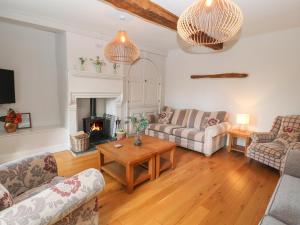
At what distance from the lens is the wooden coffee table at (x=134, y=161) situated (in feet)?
6.98

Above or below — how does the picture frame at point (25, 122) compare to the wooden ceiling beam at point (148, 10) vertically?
below

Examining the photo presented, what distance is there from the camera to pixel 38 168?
5.16 feet

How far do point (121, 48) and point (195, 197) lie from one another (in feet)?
7.65

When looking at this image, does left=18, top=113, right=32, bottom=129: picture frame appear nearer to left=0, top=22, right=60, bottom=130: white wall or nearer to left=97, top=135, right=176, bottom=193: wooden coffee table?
left=0, top=22, right=60, bottom=130: white wall

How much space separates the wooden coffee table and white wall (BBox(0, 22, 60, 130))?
1.78 meters

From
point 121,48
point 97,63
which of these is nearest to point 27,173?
point 121,48

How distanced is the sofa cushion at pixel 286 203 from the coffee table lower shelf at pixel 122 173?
1.43 metres

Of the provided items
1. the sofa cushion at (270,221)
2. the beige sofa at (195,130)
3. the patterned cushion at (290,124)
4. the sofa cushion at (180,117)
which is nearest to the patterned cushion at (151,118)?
the beige sofa at (195,130)

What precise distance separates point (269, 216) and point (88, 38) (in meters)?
3.75

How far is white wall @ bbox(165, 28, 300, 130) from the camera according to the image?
10.4 feet

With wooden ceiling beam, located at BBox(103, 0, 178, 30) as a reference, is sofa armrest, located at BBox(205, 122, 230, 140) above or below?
below

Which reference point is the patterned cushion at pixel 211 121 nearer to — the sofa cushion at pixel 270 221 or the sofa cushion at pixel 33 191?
the sofa cushion at pixel 270 221

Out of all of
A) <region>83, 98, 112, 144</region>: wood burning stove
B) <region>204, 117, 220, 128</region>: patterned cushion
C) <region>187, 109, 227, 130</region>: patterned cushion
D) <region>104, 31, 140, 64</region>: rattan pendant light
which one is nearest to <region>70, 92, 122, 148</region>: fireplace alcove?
<region>83, 98, 112, 144</region>: wood burning stove

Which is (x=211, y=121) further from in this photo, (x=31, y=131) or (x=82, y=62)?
(x=31, y=131)
